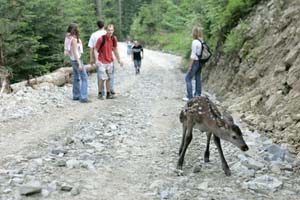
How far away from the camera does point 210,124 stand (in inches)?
258

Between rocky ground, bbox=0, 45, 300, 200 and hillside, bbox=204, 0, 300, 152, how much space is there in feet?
1.46

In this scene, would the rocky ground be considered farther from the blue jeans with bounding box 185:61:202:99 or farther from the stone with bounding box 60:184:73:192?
the blue jeans with bounding box 185:61:202:99

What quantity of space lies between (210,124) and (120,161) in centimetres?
176

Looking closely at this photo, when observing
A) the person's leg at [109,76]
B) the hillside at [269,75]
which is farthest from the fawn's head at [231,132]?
the person's leg at [109,76]

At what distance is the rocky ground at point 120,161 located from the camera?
5.78 meters

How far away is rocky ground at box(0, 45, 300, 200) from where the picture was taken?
5781 millimetres

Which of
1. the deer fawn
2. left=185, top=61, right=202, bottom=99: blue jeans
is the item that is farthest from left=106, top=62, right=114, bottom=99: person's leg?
the deer fawn

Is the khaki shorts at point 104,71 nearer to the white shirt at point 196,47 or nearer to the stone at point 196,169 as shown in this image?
the white shirt at point 196,47

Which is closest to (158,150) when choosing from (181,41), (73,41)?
(73,41)

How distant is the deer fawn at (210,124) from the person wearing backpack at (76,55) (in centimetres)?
654

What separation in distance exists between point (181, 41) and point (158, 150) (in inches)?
654

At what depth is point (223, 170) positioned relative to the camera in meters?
6.73

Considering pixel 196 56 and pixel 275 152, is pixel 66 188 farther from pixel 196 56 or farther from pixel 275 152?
pixel 196 56

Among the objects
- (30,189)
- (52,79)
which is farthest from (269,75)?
(52,79)
